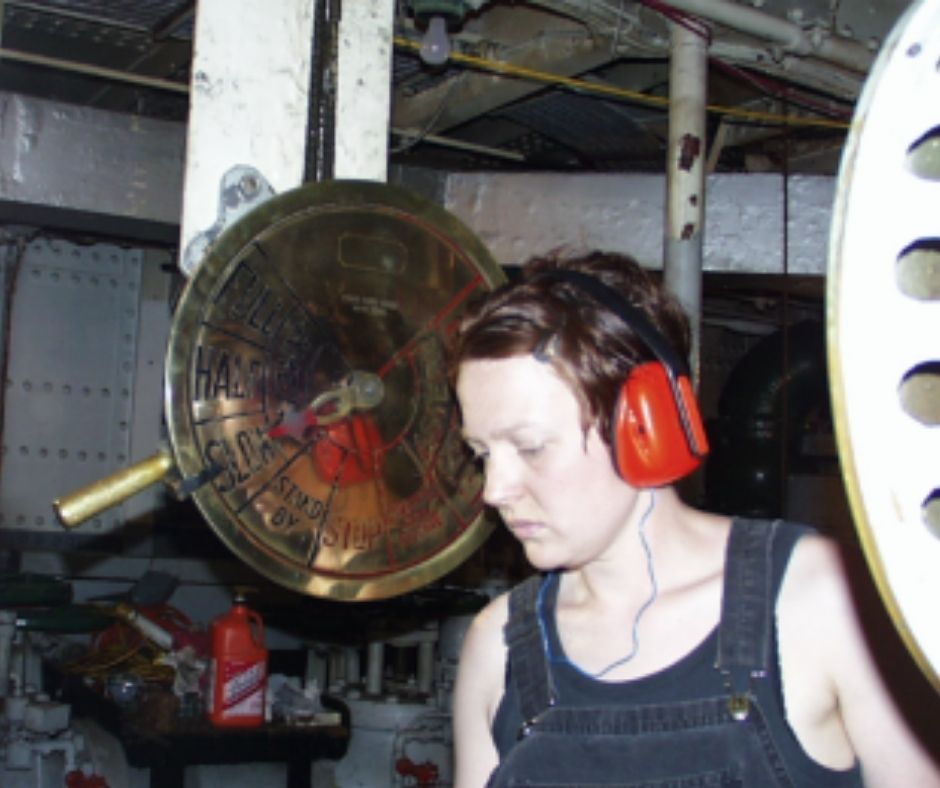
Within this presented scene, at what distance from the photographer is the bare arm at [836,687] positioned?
122 centimetres

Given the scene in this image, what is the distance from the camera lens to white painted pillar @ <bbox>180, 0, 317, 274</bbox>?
6.40 feet

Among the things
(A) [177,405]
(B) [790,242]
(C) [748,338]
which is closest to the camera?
(A) [177,405]

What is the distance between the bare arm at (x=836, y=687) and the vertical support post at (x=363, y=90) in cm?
117

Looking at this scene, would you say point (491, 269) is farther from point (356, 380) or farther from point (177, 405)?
point (177, 405)

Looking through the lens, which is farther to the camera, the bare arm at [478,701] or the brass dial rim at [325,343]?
the brass dial rim at [325,343]

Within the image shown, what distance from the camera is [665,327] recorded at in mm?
1488

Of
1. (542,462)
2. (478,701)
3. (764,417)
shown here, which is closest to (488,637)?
(478,701)

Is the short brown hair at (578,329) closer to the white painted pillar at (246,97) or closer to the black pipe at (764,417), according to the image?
the white painted pillar at (246,97)

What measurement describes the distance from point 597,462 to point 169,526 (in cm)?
351

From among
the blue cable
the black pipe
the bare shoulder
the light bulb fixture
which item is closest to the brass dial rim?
the bare shoulder

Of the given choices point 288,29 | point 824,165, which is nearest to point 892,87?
point 288,29

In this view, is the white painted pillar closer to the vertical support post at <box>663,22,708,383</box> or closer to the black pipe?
the vertical support post at <box>663,22,708,383</box>

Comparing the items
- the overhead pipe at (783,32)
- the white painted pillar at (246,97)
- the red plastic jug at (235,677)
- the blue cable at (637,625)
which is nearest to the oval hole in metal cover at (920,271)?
the blue cable at (637,625)

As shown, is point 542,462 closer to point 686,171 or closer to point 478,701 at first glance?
point 478,701
